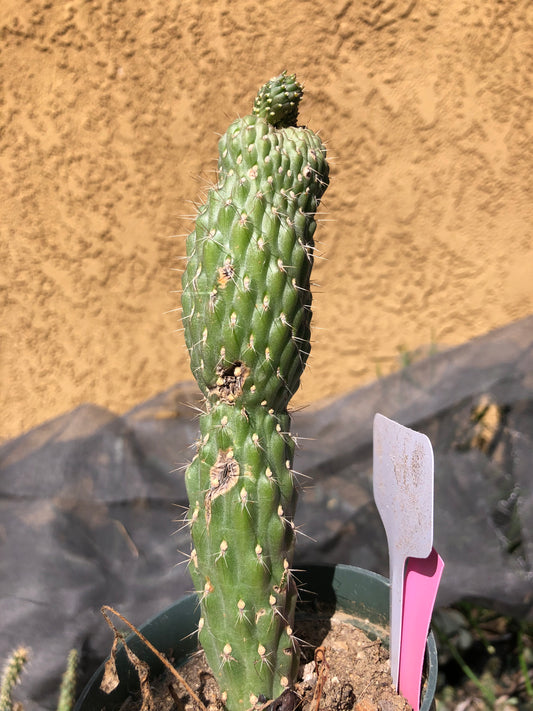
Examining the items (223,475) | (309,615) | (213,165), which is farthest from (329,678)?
(213,165)

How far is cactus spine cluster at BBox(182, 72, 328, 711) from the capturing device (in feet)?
2.17

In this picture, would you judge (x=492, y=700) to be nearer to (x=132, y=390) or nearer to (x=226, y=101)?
(x=132, y=390)

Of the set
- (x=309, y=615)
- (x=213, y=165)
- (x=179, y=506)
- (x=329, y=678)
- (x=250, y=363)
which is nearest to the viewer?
(x=250, y=363)

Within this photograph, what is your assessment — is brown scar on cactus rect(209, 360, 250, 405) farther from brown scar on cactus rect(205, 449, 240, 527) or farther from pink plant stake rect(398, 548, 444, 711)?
pink plant stake rect(398, 548, 444, 711)

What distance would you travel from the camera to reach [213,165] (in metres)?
1.70

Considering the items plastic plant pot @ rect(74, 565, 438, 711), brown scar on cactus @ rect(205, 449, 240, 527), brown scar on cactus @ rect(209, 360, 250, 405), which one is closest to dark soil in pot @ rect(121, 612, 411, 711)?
plastic plant pot @ rect(74, 565, 438, 711)

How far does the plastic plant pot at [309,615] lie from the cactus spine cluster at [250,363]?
0.17 meters

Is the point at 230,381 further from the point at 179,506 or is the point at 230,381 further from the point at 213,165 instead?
the point at 213,165

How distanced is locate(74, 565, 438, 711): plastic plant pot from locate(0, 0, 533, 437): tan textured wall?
0.95 metres

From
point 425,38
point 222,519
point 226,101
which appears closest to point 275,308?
point 222,519

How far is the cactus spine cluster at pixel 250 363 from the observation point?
0.66 m

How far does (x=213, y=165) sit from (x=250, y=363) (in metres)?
1.18

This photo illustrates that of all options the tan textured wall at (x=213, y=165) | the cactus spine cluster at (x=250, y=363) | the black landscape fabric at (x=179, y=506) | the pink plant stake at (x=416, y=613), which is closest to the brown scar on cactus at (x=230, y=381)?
the cactus spine cluster at (x=250, y=363)

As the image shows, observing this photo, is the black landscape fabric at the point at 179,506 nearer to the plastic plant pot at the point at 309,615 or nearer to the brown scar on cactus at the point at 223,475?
the plastic plant pot at the point at 309,615
